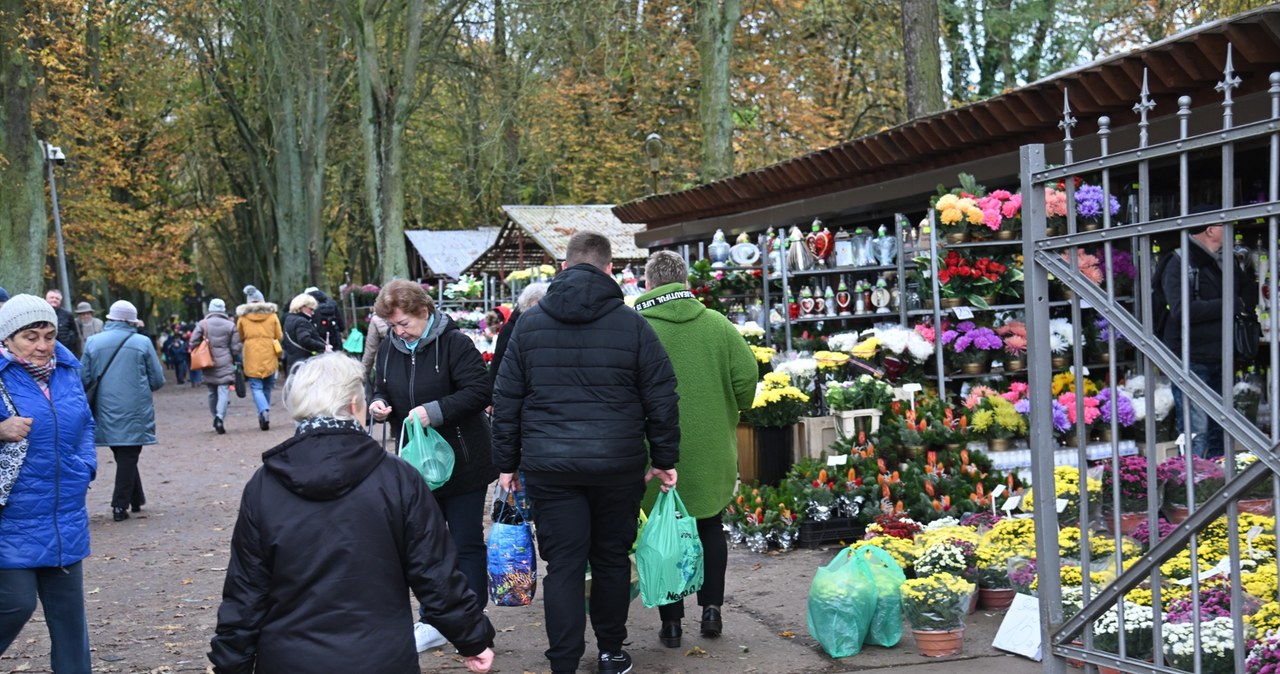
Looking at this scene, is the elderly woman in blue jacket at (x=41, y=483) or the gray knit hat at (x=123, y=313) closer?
the elderly woman in blue jacket at (x=41, y=483)

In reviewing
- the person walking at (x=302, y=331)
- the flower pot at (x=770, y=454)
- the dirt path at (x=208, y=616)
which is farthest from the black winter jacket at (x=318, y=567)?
the person walking at (x=302, y=331)

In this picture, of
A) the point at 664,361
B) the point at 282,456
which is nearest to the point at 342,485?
the point at 282,456

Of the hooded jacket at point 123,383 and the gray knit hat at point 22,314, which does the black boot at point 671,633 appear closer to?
the gray knit hat at point 22,314

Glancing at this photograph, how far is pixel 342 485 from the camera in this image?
349 cm

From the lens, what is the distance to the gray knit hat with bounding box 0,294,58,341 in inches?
201

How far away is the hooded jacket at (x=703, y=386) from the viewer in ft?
19.7

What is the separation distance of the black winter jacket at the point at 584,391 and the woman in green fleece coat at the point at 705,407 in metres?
0.63

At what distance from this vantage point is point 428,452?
19.2 ft

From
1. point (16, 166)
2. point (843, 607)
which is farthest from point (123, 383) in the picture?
Result: point (16, 166)

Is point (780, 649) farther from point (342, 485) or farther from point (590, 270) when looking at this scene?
point (342, 485)

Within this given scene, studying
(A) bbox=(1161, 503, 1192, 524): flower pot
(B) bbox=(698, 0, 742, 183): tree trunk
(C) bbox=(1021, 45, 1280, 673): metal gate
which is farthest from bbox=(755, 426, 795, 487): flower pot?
(B) bbox=(698, 0, 742, 183): tree trunk

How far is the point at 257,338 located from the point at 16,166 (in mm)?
5626

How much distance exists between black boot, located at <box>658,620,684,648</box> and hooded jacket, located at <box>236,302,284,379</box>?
11099 millimetres

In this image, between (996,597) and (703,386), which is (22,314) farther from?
(996,597)
